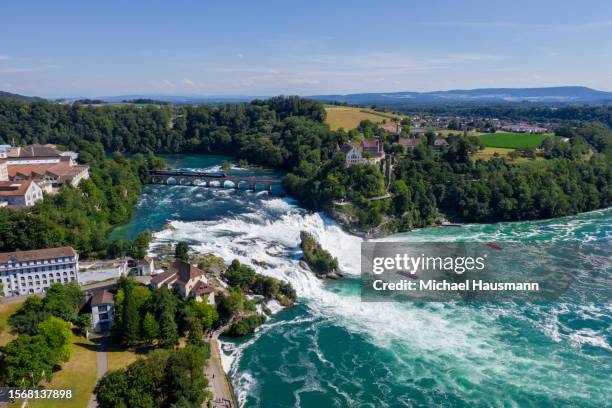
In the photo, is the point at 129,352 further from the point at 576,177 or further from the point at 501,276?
the point at 576,177

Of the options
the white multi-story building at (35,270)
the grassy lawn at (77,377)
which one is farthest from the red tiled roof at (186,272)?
the white multi-story building at (35,270)

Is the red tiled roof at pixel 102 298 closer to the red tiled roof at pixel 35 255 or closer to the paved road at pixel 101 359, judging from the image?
the paved road at pixel 101 359

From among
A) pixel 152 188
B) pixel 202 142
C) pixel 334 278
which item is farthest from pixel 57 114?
pixel 334 278

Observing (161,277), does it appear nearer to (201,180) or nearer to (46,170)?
(46,170)

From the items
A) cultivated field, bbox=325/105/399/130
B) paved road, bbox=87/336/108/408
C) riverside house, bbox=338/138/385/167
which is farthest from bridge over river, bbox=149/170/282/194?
paved road, bbox=87/336/108/408

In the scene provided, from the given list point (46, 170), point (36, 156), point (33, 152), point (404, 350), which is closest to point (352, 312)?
point (404, 350)
